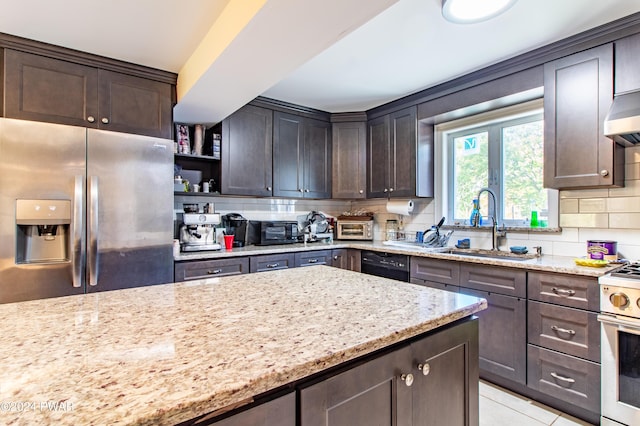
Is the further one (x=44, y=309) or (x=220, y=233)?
(x=220, y=233)

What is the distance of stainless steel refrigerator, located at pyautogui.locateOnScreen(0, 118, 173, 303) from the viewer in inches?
73.5

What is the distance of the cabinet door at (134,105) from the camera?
2326 millimetres

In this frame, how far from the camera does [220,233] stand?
10.7 ft

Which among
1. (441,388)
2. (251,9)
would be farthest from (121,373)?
(251,9)

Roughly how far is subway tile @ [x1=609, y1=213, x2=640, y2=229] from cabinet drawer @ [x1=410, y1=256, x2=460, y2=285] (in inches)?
40.7

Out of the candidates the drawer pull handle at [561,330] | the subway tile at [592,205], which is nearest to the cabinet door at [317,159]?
the subway tile at [592,205]

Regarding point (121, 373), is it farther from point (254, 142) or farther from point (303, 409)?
point (254, 142)

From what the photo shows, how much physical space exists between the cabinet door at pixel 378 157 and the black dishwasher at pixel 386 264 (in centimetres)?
73

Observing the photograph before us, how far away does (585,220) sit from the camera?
91.4 inches

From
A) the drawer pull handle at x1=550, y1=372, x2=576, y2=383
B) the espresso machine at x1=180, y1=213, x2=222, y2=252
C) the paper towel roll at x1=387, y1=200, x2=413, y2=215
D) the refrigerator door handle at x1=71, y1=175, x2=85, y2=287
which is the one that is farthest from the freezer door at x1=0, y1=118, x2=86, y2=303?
the drawer pull handle at x1=550, y1=372, x2=576, y2=383

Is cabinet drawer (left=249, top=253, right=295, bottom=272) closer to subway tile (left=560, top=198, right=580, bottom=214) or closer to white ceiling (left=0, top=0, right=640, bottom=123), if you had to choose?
white ceiling (left=0, top=0, right=640, bottom=123)

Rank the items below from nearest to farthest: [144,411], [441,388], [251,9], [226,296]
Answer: [144,411] < [441,388] < [226,296] < [251,9]

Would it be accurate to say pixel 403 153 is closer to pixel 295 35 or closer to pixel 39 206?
pixel 295 35

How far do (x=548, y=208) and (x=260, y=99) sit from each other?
269 centimetres
